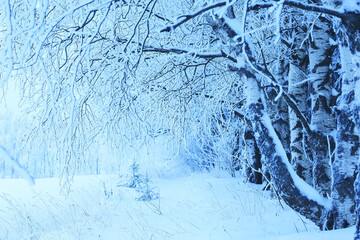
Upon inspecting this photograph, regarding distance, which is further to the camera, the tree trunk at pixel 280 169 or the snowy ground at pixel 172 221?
the snowy ground at pixel 172 221

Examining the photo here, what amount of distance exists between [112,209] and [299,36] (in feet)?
14.7

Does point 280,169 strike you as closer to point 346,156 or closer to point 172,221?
point 346,156

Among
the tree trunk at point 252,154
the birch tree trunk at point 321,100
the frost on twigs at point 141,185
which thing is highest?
the birch tree trunk at point 321,100

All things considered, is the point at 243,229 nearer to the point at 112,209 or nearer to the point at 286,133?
the point at 112,209

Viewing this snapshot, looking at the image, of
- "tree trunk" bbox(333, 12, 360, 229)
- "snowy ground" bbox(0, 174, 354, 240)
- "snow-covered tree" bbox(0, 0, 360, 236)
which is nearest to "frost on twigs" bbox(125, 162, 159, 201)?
"snowy ground" bbox(0, 174, 354, 240)

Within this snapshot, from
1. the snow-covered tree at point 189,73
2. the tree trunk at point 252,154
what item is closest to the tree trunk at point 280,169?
the snow-covered tree at point 189,73

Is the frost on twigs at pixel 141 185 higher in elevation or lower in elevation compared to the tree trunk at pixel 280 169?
lower

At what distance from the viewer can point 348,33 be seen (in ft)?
7.64

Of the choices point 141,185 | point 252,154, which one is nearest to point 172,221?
point 141,185

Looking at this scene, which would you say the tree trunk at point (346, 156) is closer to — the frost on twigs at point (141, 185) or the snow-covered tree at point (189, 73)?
the snow-covered tree at point (189, 73)

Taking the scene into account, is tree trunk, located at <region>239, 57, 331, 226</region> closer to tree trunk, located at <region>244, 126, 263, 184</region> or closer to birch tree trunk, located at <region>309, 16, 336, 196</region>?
birch tree trunk, located at <region>309, 16, 336, 196</region>

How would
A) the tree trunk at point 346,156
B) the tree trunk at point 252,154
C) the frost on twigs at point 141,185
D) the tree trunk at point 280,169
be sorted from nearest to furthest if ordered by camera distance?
the tree trunk at point 346,156
the tree trunk at point 280,169
the frost on twigs at point 141,185
the tree trunk at point 252,154

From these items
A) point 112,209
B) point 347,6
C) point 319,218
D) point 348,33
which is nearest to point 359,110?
point 348,33

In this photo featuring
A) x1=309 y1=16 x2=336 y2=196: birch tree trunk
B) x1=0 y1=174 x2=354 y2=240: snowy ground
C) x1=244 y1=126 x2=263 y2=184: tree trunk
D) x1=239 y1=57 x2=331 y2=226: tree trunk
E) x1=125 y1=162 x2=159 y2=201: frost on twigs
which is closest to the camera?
x1=239 y1=57 x2=331 y2=226: tree trunk
